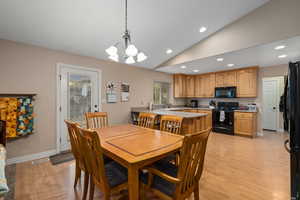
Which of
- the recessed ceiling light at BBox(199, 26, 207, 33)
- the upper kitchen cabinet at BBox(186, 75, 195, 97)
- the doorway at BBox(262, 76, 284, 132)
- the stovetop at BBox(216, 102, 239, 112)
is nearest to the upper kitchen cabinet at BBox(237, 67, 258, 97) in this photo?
the stovetop at BBox(216, 102, 239, 112)

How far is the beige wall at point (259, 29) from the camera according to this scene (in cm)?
245

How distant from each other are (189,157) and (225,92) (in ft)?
15.5

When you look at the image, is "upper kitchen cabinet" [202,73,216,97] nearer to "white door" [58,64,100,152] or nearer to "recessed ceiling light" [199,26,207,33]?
"recessed ceiling light" [199,26,207,33]

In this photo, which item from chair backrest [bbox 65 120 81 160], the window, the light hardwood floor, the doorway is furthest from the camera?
the window

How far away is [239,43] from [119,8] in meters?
2.60

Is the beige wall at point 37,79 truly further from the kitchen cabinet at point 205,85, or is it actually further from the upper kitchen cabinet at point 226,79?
the upper kitchen cabinet at point 226,79

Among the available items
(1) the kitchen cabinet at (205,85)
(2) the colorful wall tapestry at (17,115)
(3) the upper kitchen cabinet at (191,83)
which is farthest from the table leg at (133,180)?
(3) the upper kitchen cabinet at (191,83)

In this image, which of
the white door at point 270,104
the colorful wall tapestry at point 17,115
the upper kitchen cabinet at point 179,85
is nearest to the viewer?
the colorful wall tapestry at point 17,115

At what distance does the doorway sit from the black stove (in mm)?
1450

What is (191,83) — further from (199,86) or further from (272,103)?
(272,103)

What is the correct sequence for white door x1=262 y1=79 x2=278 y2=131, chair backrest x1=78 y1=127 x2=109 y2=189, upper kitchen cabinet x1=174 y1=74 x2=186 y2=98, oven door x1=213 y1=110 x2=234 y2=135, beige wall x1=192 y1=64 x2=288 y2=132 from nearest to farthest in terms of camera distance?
chair backrest x1=78 y1=127 x2=109 y2=189 < beige wall x1=192 y1=64 x2=288 y2=132 < oven door x1=213 y1=110 x2=234 y2=135 < white door x1=262 y1=79 x2=278 y2=131 < upper kitchen cabinet x1=174 y1=74 x2=186 y2=98

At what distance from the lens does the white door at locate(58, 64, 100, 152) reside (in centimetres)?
315

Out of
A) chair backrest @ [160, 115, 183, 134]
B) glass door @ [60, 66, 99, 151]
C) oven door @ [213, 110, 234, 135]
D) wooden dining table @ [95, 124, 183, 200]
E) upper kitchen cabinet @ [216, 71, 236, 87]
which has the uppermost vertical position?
upper kitchen cabinet @ [216, 71, 236, 87]

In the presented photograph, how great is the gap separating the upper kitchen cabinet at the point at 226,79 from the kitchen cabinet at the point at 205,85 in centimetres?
19
